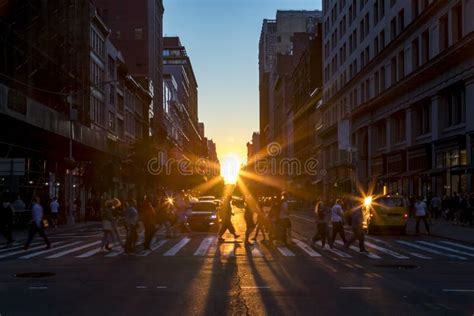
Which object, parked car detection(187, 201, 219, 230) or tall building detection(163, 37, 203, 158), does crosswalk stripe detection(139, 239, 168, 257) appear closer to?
parked car detection(187, 201, 219, 230)

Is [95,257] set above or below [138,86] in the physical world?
below

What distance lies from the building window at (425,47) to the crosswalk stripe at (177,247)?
27988 millimetres

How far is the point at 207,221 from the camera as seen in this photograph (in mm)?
33406

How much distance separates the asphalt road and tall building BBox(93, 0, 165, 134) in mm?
81543

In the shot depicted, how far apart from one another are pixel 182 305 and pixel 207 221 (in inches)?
895

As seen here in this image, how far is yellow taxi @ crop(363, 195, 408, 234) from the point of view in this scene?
1191 inches

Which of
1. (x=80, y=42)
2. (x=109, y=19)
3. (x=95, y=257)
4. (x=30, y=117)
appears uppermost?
(x=109, y=19)

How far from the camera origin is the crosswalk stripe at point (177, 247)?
2042 centimetres

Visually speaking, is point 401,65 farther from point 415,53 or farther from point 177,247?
point 177,247

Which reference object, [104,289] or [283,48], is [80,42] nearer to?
[104,289]

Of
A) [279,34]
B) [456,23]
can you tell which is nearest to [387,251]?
[456,23]

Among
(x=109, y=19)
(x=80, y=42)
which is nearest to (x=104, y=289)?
(x=80, y=42)

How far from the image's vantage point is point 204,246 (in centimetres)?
2322

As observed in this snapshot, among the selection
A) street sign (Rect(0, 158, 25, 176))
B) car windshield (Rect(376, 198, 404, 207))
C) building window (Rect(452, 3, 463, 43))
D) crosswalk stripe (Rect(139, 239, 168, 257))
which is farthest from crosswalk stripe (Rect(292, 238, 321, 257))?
building window (Rect(452, 3, 463, 43))
